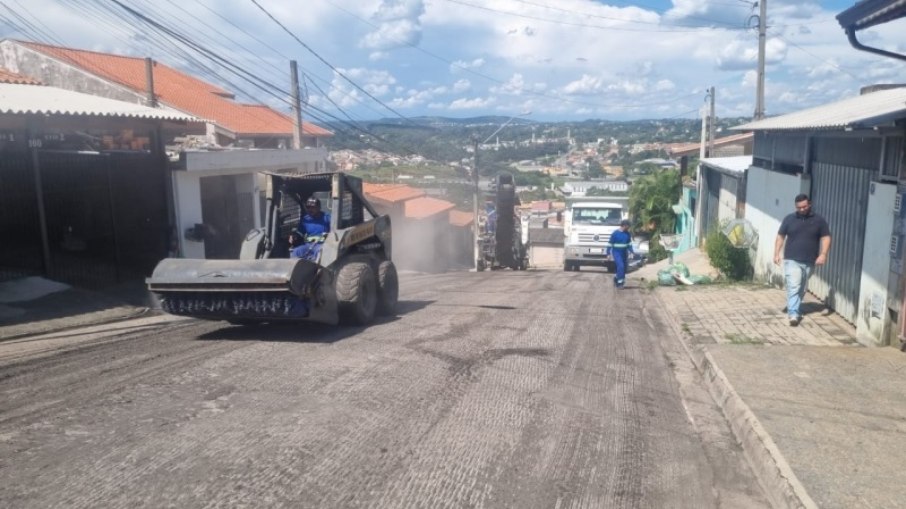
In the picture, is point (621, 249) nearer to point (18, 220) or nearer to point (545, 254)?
point (18, 220)

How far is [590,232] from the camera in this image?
92.3 ft

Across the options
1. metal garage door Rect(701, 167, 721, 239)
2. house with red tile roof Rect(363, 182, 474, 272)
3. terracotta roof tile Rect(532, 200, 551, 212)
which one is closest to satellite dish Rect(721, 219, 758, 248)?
metal garage door Rect(701, 167, 721, 239)

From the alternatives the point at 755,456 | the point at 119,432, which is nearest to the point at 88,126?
the point at 119,432

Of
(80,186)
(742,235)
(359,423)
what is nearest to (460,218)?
(742,235)

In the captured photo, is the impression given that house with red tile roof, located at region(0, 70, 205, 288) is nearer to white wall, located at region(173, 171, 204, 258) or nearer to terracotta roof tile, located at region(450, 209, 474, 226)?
white wall, located at region(173, 171, 204, 258)

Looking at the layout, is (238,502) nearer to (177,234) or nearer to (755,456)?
(755,456)

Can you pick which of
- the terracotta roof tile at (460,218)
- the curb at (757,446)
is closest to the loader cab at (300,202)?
the curb at (757,446)

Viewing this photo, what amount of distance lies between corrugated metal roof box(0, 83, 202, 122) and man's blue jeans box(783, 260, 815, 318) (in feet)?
37.6

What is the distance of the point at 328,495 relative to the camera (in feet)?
15.1

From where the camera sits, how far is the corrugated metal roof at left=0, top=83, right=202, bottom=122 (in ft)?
40.5

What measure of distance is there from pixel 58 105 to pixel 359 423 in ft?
34.0

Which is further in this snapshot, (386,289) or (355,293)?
(386,289)

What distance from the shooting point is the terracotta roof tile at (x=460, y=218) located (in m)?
41.4

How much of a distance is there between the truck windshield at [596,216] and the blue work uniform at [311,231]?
62.3ft
